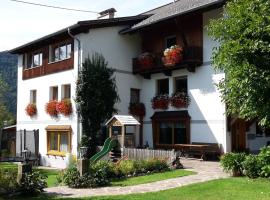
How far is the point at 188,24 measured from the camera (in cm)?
2302

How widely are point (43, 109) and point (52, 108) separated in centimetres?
179

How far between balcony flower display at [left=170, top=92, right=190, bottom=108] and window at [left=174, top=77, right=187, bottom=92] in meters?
0.46

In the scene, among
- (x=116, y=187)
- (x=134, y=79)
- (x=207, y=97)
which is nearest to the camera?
(x=116, y=187)

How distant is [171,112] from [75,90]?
5.61m

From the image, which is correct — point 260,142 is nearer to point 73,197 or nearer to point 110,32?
point 110,32

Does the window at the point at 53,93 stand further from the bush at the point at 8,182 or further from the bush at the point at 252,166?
the bush at the point at 252,166

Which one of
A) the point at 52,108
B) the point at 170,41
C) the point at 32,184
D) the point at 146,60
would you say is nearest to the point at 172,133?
the point at 146,60

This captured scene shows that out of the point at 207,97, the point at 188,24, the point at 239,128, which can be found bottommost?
the point at 239,128

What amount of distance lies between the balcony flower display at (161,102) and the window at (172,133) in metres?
0.98

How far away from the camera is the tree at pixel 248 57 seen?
11492 millimetres

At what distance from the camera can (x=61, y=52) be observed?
26359 mm

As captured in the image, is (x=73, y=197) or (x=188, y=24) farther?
(x=188, y=24)

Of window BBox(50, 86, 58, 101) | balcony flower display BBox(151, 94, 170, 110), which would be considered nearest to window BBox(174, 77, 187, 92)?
balcony flower display BBox(151, 94, 170, 110)

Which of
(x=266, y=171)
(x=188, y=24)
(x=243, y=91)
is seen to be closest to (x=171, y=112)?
(x=188, y=24)
